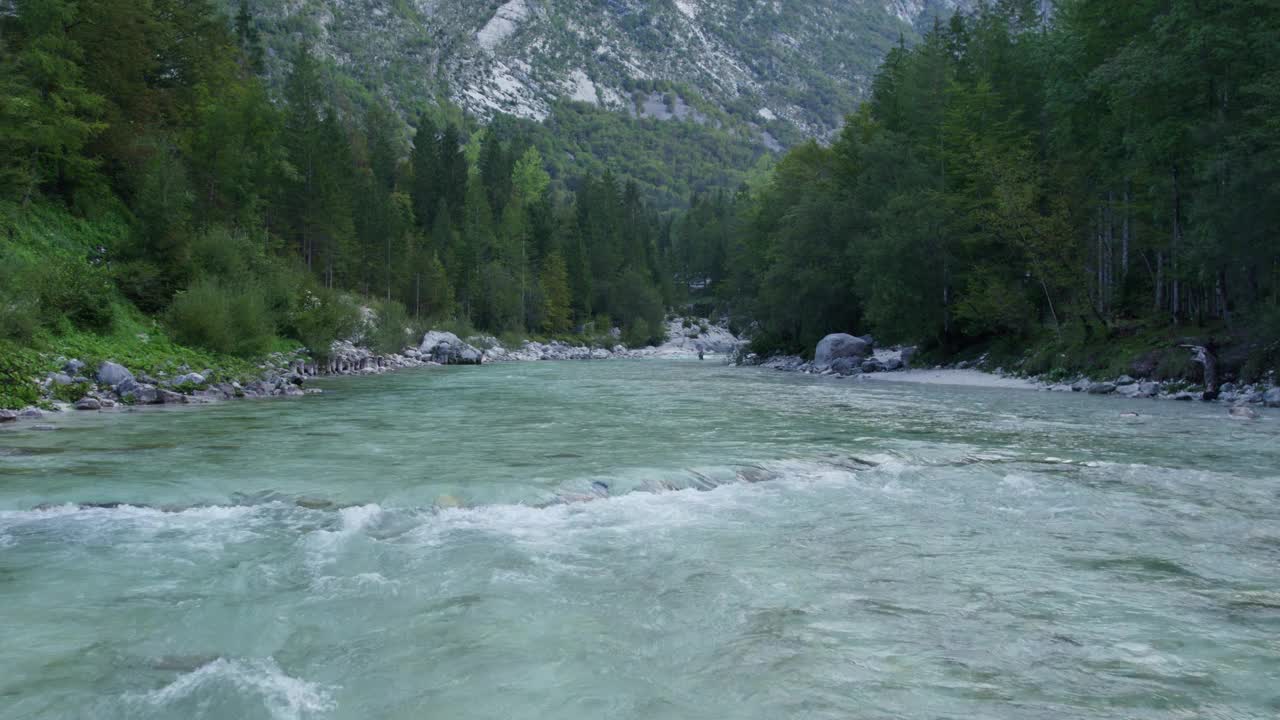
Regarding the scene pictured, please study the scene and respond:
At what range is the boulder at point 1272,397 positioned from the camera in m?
→ 16.8

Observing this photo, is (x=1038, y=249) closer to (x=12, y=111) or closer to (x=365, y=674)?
(x=365, y=674)

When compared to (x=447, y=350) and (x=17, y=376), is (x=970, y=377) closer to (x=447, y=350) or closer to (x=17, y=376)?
(x=17, y=376)

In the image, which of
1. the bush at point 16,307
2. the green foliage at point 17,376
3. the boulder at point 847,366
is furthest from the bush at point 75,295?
the boulder at point 847,366

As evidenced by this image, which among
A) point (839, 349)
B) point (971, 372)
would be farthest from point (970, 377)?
point (839, 349)

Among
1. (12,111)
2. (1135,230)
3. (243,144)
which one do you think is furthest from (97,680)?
(243,144)

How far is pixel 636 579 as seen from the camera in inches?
229

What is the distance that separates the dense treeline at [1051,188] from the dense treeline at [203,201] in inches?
947

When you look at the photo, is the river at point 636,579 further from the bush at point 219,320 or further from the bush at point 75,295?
the bush at point 219,320

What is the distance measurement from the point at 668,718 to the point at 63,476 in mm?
8669

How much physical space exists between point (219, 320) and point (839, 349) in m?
26.3

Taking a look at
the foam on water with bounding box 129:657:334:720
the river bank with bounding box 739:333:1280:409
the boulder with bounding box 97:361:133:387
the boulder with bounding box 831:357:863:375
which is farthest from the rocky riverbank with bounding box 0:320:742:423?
the boulder with bounding box 831:357:863:375

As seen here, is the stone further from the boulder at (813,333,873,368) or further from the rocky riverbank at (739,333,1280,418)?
the boulder at (813,333,873,368)

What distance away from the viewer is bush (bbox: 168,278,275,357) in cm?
2247

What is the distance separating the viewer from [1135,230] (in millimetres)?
25375
